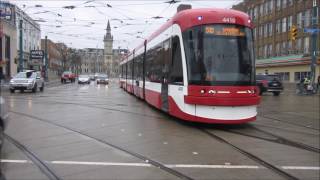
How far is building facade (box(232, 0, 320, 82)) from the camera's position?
6369 centimetres

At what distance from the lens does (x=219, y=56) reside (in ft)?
43.3

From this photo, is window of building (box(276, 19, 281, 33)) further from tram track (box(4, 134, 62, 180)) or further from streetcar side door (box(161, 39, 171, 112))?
tram track (box(4, 134, 62, 180))

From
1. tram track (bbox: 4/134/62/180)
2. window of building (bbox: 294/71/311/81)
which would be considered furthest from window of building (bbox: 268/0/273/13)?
tram track (bbox: 4/134/62/180)

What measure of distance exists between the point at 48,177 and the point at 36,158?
1.54m

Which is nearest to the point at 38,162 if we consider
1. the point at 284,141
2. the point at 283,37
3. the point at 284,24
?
the point at 284,141

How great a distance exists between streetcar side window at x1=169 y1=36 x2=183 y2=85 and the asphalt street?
1.36 metres

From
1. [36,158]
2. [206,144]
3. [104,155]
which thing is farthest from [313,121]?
[36,158]

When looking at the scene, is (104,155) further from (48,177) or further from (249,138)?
(249,138)

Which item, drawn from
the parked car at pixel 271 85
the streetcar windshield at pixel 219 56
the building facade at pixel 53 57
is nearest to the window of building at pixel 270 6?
the parked car at pixel 271 85

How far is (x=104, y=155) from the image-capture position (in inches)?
355

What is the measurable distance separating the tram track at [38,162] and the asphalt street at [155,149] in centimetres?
2

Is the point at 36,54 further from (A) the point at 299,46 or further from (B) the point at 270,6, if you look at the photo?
→ (B) the point at 270,6

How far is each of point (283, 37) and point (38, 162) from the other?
67.1 metres

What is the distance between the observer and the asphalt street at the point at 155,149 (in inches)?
301
